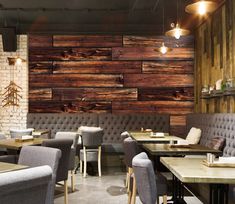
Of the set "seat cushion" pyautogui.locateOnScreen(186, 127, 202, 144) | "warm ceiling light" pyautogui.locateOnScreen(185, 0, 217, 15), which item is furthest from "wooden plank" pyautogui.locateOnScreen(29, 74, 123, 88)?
"warm ceiling light" pyautogui.locateOnScreen(185, 0, 217, 15)

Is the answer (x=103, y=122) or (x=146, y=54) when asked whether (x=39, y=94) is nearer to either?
(x=103, y=122)

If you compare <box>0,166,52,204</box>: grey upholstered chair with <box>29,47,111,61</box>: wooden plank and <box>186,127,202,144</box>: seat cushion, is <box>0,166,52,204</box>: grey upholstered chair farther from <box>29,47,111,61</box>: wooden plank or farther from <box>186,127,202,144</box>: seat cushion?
<box>29,47,111,61</box>: wooden plank

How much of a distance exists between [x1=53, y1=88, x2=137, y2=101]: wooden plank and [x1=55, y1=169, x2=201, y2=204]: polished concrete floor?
88.1 inches

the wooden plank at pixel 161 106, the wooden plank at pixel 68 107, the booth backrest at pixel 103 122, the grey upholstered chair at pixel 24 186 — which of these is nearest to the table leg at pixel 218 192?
the grey upholstered chair at pixel 24 186

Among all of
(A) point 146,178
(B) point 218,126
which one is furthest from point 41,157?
(B) point 218,126

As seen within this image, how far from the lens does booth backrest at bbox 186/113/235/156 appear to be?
541 centimetres

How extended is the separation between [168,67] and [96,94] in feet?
6.00

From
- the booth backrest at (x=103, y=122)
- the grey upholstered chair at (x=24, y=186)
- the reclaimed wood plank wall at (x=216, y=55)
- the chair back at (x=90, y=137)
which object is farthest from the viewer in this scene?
the booth backrest at (x=103, y=122)

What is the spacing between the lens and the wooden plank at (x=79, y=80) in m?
8.80

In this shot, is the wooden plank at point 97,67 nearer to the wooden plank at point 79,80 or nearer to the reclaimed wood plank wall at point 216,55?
the wooden plank at point 79,80

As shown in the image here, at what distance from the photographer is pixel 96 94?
882 cm

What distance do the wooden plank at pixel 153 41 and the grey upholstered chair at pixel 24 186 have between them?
719 centimetres

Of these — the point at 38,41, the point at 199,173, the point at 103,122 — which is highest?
the point at 38,41

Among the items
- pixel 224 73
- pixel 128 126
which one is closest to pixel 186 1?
pixel 224 73
